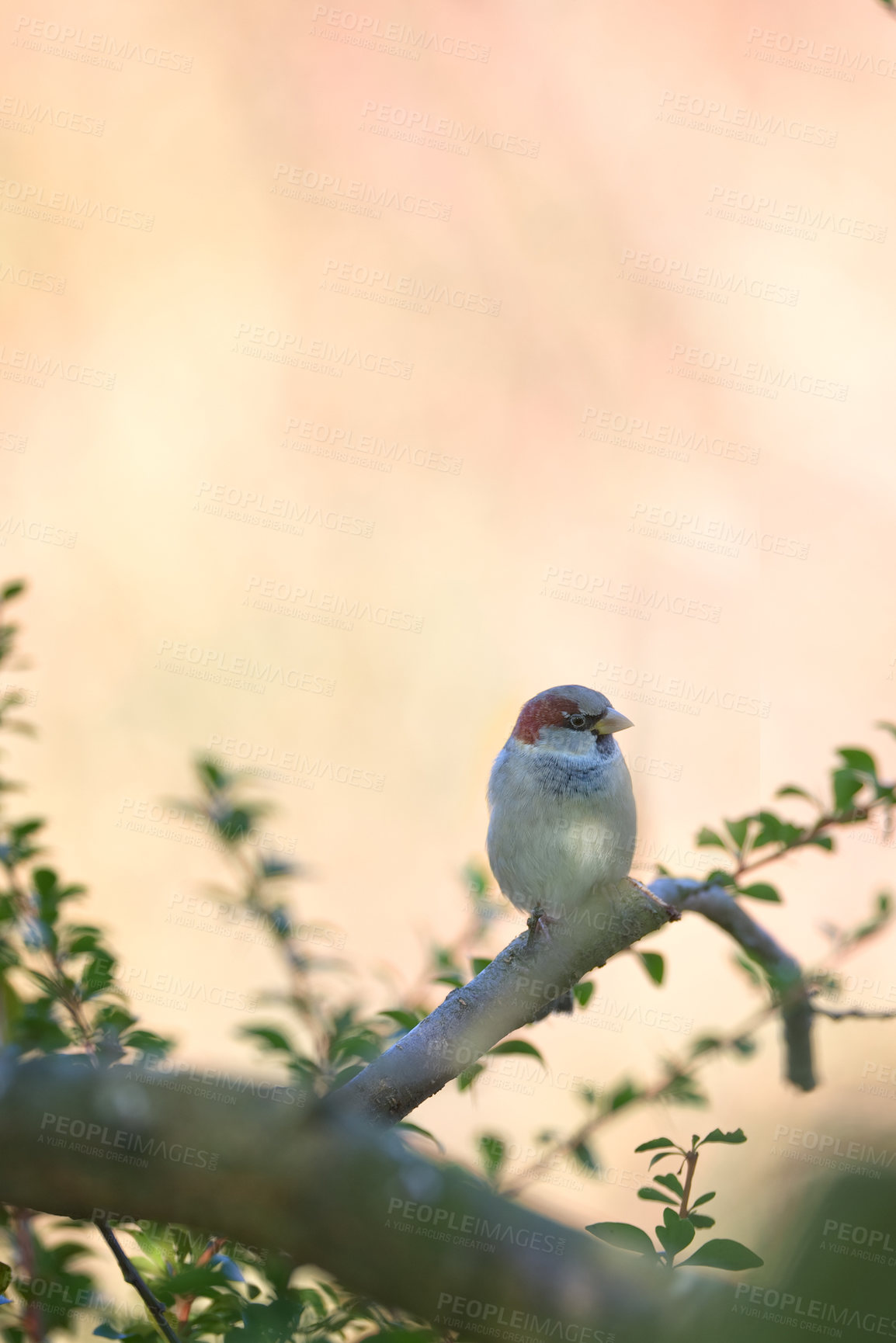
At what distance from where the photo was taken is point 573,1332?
0.73 meters

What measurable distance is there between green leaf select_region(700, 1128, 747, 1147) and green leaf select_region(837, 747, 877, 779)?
0.78 m

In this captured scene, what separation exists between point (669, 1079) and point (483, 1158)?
428 mm

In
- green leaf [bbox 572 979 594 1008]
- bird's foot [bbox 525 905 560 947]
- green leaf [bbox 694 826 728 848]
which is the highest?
green leaf [bbox 694 826 728 848]

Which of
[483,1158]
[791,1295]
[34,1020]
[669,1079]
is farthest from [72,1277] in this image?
[791,1295]

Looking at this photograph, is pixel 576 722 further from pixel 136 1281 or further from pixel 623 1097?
pixel 136 1281

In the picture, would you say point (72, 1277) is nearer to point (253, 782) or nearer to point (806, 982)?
point (253, 782)

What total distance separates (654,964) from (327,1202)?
4.16 feet

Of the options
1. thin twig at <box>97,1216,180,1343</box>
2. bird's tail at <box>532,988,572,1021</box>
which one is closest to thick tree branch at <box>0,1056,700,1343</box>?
thin twig at <box>97,1216,180,1343</box>

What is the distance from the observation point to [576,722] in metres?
2.38

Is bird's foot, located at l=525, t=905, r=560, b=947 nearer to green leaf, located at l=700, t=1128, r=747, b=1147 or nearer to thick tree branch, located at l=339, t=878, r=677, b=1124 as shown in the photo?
thick tree branch, located at l=339, t=878, r=677, b=1124

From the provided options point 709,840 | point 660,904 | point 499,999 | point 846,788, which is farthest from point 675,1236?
point 846,788

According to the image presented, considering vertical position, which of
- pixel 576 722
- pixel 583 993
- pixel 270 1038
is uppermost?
pixel 576 722

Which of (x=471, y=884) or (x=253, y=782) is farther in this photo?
(x=471, y=884)

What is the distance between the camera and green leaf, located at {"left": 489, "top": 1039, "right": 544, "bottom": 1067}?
5.84 feet
